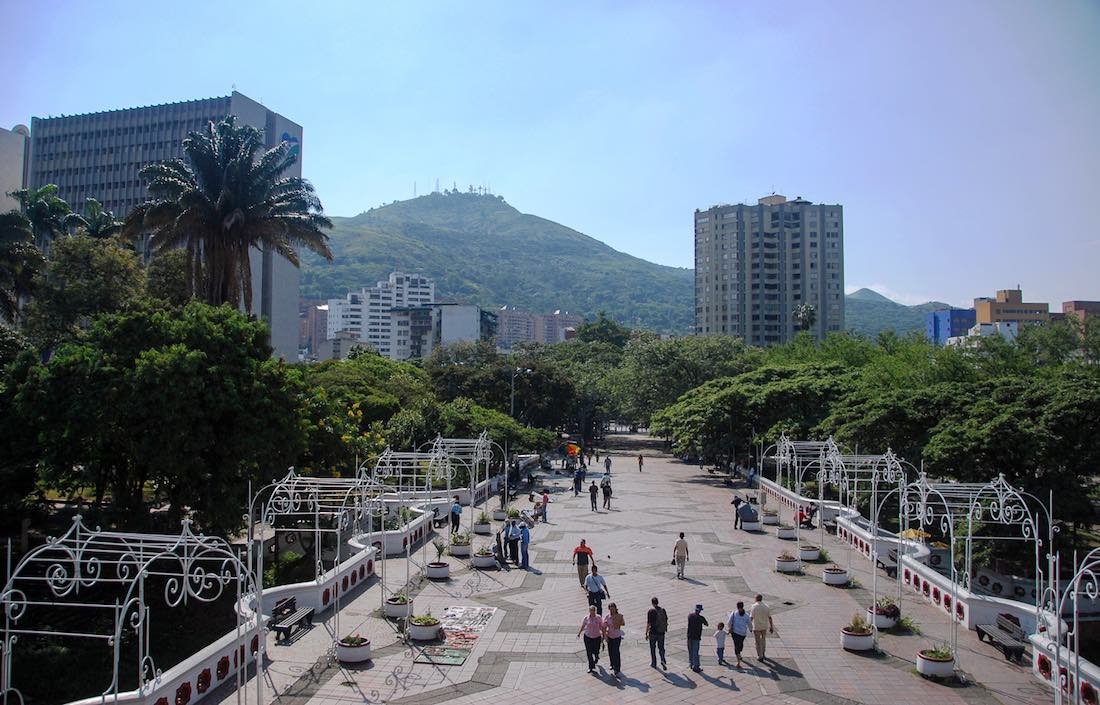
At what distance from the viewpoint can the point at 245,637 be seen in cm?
1151

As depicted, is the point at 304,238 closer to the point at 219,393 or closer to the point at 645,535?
the point at 219,393

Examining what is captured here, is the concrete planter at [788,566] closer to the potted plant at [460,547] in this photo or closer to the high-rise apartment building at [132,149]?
the potted plant at [460,547]

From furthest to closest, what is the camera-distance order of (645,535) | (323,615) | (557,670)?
1. (645,535)
2. (323,615)
3. (557,670)

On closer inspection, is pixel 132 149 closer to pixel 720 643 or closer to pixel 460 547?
pixel 460 547

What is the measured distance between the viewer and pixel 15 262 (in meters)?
32.5

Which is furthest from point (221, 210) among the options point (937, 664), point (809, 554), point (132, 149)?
point (132, 149)

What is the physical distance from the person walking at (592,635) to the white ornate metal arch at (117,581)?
525 cm

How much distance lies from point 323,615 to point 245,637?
15.5 feet

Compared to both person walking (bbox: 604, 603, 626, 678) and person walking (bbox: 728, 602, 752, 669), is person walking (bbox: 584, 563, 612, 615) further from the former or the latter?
person walking (bbox: 728, 602, 752, 669)

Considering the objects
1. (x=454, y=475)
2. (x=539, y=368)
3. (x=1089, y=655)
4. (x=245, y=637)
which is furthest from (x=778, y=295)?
(x=245, y=637)

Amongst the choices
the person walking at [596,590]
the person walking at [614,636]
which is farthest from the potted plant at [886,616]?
the person walking at [614,636]

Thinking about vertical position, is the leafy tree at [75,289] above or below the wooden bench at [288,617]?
above

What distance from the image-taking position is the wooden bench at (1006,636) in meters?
13.6

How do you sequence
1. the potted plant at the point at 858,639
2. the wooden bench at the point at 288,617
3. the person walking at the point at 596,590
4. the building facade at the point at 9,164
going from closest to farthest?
the potted plant at the point at 858,639 → the wooden bench at the point at 288,617 → the person walking at the point at 596,590 → the building facade at the point at 9,164
